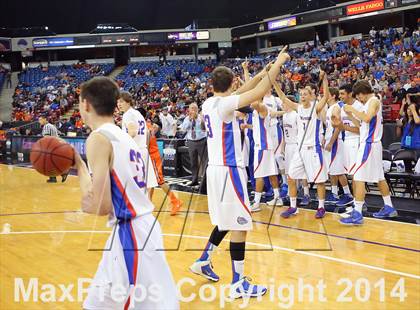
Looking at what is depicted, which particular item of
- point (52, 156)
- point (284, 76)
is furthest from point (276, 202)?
point (284, 76)

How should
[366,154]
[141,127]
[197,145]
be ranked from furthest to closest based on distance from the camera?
[197,145] → [141,127] → [366,154]

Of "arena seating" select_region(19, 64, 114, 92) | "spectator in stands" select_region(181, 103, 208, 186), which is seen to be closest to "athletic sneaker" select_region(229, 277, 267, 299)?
"spectator in stands" select_region(181, 103, 208, 186)

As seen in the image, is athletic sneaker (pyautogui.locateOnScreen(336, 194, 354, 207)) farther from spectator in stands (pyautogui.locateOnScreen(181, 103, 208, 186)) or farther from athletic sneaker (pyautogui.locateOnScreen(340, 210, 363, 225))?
spectator in stands (pyautogui.locateOnScreen(181, 103, 208, 186))

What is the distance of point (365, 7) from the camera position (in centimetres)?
2575

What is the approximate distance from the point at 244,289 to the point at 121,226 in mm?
1921

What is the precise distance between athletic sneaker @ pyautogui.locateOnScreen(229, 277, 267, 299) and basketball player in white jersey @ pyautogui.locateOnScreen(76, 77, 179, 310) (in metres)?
1.69

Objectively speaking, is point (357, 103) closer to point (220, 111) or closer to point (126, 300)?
point (220, 111)

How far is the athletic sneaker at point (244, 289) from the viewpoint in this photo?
3.91 m

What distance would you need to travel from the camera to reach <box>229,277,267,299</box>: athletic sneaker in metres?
3.91

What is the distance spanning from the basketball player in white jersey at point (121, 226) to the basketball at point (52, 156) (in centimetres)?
6

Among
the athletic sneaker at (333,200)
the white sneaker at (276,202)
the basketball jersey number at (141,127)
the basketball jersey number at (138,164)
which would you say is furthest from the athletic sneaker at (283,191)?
the basketball jersey number at (138,164)

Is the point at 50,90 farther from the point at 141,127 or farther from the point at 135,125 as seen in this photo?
the point at 135,125

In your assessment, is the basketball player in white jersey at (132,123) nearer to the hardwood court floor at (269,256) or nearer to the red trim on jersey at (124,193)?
the hardwood court floor at (269,256)

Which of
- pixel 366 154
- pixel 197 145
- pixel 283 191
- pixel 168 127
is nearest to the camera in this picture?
pixel 366 154
